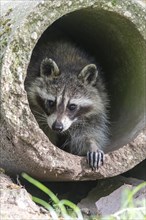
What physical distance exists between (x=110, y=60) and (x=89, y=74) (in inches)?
24.4

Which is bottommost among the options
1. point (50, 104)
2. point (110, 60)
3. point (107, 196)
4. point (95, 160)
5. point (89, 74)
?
point (107, 196)

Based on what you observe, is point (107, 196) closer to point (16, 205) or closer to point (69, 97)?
point (69, 97)

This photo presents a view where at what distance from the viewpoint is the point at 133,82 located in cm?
511

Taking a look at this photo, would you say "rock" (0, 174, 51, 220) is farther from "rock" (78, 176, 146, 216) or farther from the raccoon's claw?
"rock" (78, 176, 146, 216)

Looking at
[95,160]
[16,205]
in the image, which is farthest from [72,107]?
[16,205]

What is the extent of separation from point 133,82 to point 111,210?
1340 mm

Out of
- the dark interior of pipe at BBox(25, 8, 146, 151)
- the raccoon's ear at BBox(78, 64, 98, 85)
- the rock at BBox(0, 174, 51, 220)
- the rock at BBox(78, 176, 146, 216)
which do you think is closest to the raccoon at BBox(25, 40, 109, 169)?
the raccoon's ear at BBox(78, 64, 98, 85)

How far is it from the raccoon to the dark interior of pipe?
202 millimetres

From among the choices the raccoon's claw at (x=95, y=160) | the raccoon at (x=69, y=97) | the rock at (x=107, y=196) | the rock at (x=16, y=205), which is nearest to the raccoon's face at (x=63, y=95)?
the raccoon at (x=69, y=97)

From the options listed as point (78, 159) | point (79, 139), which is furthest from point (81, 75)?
point (78, 159)

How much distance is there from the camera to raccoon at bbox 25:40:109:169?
468 cm

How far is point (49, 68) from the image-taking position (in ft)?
15.7

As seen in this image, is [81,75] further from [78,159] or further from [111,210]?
[111,210]

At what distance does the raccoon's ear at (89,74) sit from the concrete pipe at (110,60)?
36 centimetres
